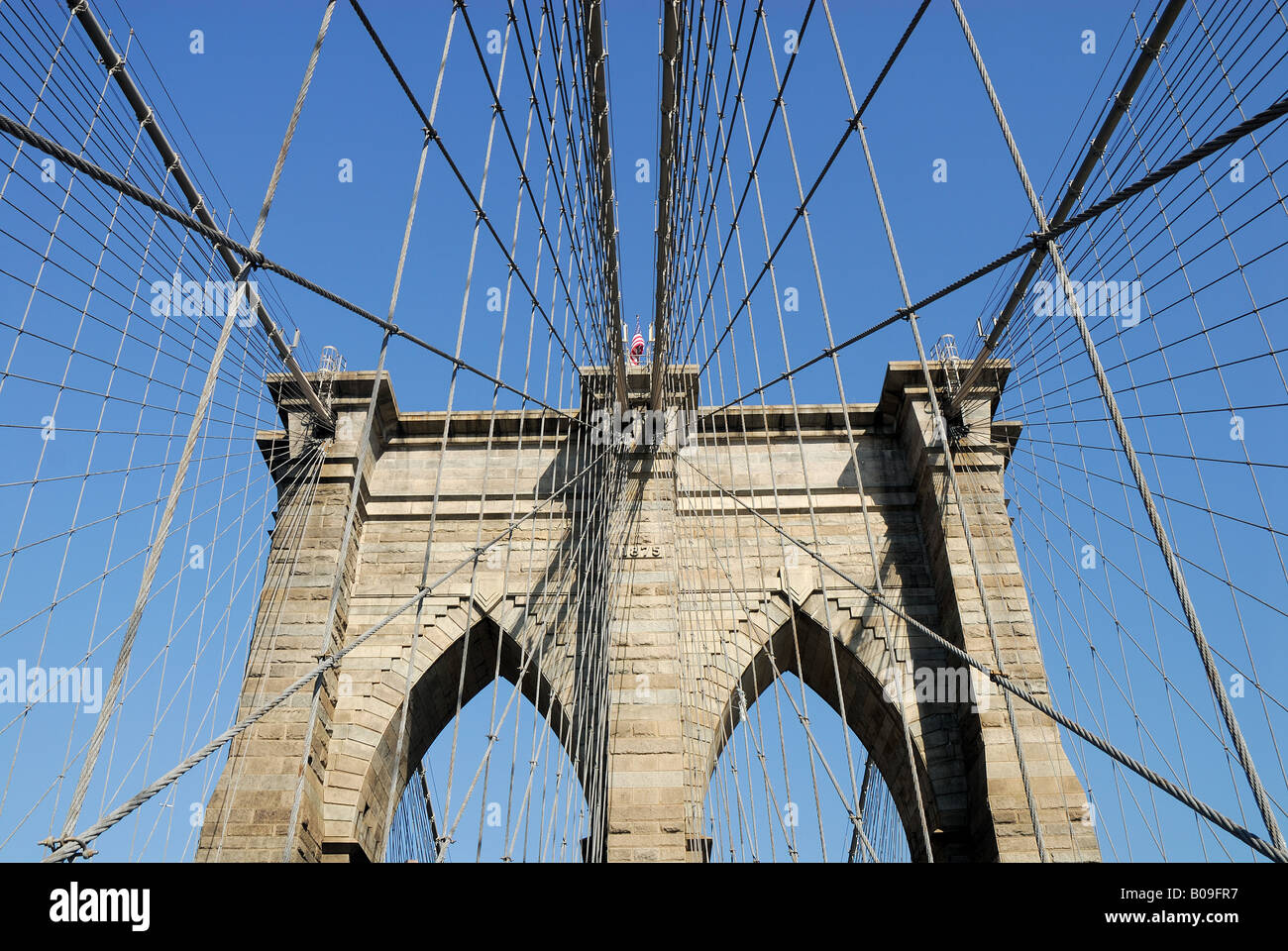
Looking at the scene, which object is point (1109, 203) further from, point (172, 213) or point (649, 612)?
point (649, 612)

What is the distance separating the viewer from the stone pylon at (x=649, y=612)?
8008 millimetres

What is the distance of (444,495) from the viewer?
33.8 ft

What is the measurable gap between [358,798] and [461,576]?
2.23m

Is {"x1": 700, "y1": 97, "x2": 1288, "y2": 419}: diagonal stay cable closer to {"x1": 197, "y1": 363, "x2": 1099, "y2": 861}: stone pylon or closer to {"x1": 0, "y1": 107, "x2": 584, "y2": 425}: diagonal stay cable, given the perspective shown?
{"x1": 0, "y1": 107, "x2": 584, "y2": 425}: diagonal stay cable

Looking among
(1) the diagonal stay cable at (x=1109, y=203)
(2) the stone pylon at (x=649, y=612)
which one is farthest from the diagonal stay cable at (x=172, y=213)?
(2) the stone pylon at (x=649, y=612)

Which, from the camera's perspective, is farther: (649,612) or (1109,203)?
(649,612)

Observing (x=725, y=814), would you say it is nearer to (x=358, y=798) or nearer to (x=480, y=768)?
(x=480, y=768)

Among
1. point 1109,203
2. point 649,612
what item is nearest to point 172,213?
point 1109,203

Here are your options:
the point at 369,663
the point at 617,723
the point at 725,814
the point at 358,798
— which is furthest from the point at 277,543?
the point at 725,814

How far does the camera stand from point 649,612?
904 centimetres

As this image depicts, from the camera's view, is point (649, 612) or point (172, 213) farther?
point (649, 612)

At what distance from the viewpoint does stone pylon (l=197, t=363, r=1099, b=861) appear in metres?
8.01

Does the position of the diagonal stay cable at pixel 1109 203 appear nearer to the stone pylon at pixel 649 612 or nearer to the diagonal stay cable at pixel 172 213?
the diagonal stay cable at pixel 172 213

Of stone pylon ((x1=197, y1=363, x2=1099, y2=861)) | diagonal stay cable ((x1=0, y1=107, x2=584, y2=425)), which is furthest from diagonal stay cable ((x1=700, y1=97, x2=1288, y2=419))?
stone pylon ((x1=197, y1=363, x2=1099, y2=861))
